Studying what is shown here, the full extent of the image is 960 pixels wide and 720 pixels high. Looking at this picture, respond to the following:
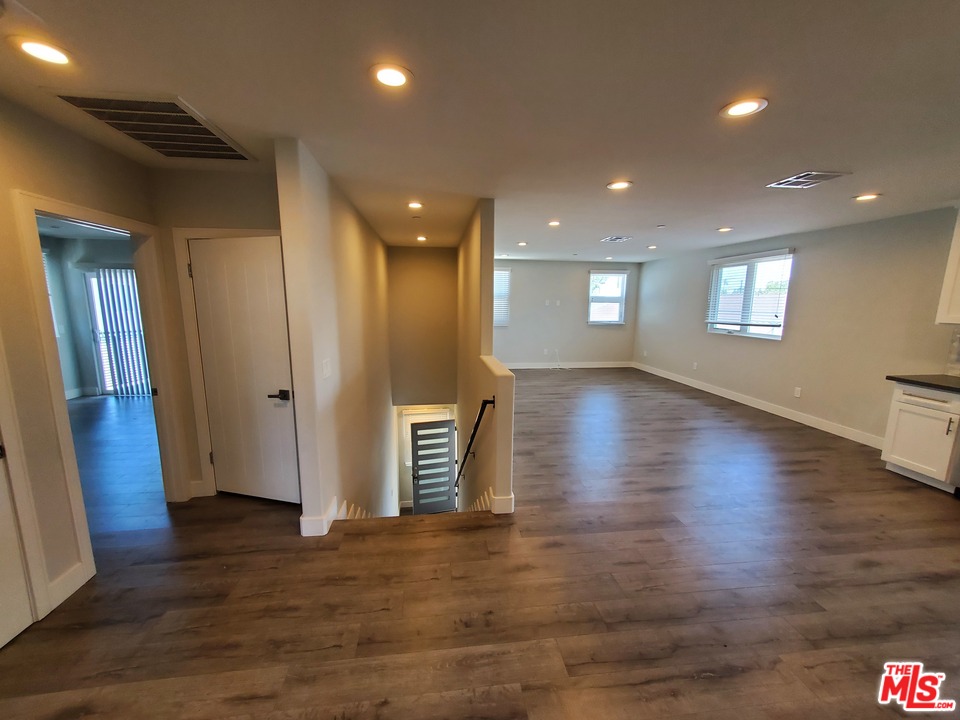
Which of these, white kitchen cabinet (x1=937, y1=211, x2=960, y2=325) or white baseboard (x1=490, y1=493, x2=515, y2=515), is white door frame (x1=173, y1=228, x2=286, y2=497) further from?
white kitchen cabinet (x1=937, y1=211, x2=960, y2=325)

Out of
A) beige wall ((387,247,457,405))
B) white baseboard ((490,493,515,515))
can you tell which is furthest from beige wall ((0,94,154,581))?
beige wall ((387,247,457,405))

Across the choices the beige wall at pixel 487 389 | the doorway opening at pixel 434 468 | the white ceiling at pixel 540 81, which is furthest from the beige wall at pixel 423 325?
the white ceiling at pixel 540 81

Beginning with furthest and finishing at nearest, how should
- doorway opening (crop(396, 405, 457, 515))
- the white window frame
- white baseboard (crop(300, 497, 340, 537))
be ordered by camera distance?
the white window frame
doorway opening (crop(396, 405, 457, 515))
white baseboard (crop(300, 497, 340, 537))

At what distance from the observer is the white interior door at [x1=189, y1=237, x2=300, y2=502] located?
8.34 feet

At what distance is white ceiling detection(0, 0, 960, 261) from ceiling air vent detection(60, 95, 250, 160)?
0.10 meters

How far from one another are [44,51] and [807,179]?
4.29 metres

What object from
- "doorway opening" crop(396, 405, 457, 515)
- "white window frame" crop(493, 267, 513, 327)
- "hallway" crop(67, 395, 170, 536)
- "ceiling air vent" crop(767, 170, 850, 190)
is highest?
"ceiling air vent" crop(767, 170, 850, 190)

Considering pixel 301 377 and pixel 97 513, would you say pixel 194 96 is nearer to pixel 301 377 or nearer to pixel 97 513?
pixel 301 377

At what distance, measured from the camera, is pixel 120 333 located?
6.21 m

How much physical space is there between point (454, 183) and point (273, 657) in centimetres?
302

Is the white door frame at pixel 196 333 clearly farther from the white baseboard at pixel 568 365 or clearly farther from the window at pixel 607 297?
the window at pixel 607 297

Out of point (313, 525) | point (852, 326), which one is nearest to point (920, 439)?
point (852, 326)

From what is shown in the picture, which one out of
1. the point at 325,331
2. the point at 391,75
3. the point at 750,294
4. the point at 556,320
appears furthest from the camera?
the point at 556,320

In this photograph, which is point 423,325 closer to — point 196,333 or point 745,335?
point 196,333
